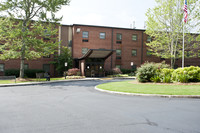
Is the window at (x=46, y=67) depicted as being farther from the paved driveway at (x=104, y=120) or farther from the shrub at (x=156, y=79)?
the paved driveway at (x=104, y=120)

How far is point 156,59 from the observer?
37.6 metres

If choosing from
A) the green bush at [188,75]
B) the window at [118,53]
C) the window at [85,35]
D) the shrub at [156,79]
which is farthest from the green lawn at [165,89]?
the window at [118,53]

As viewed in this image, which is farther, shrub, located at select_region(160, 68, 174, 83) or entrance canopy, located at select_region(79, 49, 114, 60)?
entrance canopy, located at select_region(79, 49, 114, 60)

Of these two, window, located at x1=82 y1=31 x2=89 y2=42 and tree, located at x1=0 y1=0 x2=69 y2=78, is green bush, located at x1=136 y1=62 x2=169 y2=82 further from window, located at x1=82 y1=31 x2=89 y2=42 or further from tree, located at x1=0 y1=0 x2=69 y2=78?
window, located at x1=82 y1=31 x2=89 y2=42

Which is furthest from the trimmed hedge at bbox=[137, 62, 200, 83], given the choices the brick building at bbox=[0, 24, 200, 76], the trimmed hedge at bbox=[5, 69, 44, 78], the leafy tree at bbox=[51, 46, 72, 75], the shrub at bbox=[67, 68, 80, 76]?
the trimmed hedge at bbox=[5, 69, 44, 78]

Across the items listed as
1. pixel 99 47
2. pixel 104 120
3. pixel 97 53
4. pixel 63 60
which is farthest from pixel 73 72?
pixel 104 120

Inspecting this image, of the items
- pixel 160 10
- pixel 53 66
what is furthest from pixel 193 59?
pixel 53 66

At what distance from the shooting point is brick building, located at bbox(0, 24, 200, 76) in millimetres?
29719

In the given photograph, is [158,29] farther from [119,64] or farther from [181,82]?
[181,82]

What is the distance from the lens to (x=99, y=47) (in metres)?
33.4

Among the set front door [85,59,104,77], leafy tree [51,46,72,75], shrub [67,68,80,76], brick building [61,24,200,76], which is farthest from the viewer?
brick building [61,24,200,76]

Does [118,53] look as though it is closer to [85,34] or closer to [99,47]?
[99,47]

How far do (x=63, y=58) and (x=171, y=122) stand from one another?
26343mm

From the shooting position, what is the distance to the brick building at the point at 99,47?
2972 cm
